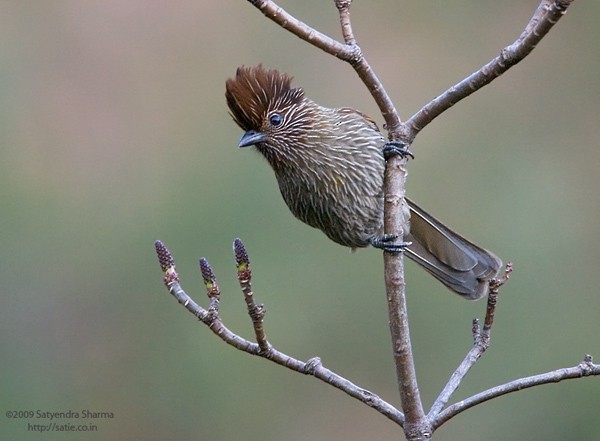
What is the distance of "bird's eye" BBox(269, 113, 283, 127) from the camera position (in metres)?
5.53

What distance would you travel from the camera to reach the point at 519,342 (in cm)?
763

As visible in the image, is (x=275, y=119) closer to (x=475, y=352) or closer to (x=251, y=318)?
(x=475, y=352)

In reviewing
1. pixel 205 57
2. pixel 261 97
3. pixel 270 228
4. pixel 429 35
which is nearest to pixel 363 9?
pixel 429 35

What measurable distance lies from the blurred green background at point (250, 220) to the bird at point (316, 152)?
2.17 meters

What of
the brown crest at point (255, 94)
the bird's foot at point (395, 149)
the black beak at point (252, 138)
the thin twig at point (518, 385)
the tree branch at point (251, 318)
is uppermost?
the brown crest at point (255, 94)

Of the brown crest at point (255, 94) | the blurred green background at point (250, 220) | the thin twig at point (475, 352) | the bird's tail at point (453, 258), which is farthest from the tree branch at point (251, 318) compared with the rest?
the blurred green background at point (250, 220)

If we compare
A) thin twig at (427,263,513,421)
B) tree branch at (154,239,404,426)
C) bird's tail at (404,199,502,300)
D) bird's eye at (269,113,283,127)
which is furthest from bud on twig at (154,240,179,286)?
bird's tail at (404,199,502,300)

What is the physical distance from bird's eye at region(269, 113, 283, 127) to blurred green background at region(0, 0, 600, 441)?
8.21 ft

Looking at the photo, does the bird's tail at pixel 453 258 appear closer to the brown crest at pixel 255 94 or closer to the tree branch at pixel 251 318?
the brown crest at pixel 255 94

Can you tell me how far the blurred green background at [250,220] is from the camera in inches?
309

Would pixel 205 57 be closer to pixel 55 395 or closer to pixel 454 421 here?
pixel 55 395

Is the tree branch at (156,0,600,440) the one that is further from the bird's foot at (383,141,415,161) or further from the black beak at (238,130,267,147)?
the black beak at (238,130,267,147)

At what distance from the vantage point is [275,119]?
5.55 m

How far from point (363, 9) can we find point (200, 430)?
12.7ft
